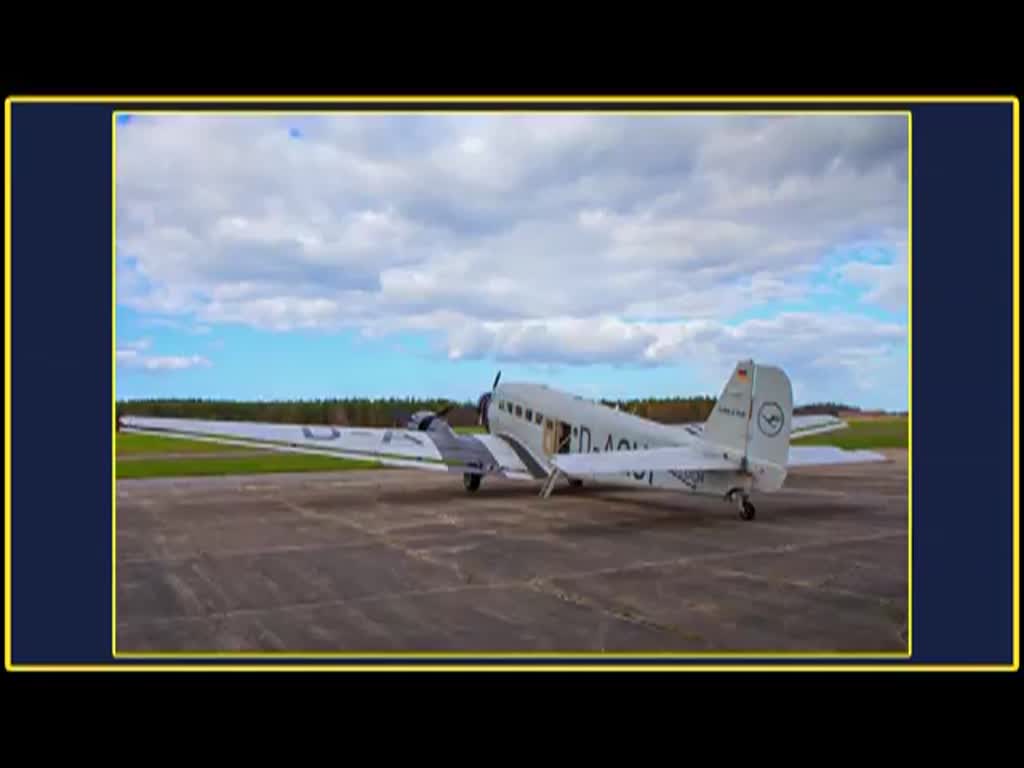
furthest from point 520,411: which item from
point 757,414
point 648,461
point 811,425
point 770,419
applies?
point 811,425

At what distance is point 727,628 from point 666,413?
1636 centimetres

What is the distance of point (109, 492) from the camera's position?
5207 millimetres

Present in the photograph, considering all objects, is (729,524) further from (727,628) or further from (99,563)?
(99,563)

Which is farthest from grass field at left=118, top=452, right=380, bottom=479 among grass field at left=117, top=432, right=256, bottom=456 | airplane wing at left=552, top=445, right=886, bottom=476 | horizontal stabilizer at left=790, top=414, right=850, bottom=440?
horizontal stabilizer at left=790, top=414, right=850, bottom=440

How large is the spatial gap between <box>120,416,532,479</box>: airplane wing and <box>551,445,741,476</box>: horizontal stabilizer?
575cm

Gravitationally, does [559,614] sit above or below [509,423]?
below

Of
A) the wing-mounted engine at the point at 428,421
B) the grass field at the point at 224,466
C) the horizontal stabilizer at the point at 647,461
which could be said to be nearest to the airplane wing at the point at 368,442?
the wing-mounted engine at the point at 428,421

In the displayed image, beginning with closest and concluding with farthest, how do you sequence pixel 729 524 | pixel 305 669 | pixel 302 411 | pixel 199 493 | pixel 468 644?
pixel 305 669, pixel 468 644, pixel 729 524, pixel 302 411, pixel 199 493

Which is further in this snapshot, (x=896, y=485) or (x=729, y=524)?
(x=896, y=485)

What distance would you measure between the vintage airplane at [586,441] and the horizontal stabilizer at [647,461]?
0.06 feet

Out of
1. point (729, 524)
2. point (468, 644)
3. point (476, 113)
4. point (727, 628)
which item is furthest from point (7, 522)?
point (729, 524)

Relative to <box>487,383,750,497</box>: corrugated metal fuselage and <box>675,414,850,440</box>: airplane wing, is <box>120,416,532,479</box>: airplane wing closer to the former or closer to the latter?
<box>487,383,750,497</box>: corrugated metal fuselage

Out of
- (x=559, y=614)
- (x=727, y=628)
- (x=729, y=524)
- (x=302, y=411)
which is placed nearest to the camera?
(x=727, y=628)

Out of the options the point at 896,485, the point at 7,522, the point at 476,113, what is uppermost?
the point at 476,113
